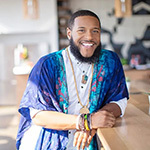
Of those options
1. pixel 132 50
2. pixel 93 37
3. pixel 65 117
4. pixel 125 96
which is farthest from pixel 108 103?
pixel 132 50

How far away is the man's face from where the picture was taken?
1354mm

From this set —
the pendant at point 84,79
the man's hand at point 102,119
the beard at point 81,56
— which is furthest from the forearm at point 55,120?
the beard at point 81,56

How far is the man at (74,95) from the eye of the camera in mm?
1283

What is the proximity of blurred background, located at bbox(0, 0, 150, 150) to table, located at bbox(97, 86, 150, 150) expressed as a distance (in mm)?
4179

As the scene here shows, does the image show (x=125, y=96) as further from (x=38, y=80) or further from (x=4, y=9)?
(x=4, y=9)

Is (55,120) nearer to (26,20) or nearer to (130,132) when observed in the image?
(130,132)

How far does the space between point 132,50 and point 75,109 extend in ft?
15.6

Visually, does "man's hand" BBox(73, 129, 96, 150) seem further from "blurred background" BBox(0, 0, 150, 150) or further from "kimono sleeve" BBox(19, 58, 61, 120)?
"blurred background" BBox(0, 0, 150, 150)

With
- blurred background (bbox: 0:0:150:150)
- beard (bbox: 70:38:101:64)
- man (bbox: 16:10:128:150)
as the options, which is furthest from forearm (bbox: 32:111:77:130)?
blurred background (bbox: 0:0:150:150)

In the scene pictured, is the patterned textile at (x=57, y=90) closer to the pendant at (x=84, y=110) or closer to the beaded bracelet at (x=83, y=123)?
the pendant at (x=84, y=110)

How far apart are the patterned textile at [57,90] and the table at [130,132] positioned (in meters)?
0.16

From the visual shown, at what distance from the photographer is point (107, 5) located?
5688mm

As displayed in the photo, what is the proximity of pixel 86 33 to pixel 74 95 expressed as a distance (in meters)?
0.39

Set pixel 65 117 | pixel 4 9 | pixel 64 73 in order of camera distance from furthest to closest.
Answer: pixel 4 9 < pixel 64 73 < pixel 65 117
